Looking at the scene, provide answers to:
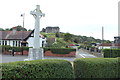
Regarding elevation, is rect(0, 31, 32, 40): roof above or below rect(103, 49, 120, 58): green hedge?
above

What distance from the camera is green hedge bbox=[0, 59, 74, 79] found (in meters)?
3.65

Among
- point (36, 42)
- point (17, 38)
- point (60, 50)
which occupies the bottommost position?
point (60, 50)

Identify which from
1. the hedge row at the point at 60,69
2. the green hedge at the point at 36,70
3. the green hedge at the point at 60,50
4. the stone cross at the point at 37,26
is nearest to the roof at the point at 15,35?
the green hedge at the point at 60,50

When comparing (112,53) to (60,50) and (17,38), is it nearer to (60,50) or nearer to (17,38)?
(60,50)

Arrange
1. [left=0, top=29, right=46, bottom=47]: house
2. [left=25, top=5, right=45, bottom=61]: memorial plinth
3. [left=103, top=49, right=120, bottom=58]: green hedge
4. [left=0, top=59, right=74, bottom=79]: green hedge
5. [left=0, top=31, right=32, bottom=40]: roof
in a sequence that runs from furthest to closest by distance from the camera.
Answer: [left=0, top=31, right=32, bottom=40]: roof → [left=0, top=29, right=46, bottom=47]: house → [left=103, top=49, right=120, bottom=58]: green hedge → [left=25, top=5, right=45, bottom=61]: memorial plinth → [left=0, top=59, right=74, bottom=79]: green hedge

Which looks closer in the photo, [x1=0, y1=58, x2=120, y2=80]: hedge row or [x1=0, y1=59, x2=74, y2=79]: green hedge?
[x1=0, y1=59, x2=74, y2=79]: green hedge

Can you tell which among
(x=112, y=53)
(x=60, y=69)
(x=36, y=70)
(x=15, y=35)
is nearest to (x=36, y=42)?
(x=60, y=69)

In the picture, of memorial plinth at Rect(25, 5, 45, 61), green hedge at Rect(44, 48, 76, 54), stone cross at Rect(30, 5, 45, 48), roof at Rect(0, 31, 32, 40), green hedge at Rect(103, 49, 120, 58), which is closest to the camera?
memorial plinth at Rect(25, 5, 45, 61)

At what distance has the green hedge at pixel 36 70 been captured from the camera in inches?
144

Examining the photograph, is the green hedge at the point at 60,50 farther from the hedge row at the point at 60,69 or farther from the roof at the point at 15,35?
the hedge row at the point at 60,69

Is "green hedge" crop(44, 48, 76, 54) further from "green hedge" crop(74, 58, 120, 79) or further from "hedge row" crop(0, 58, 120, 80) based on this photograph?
"green hedge" crop(74, 58, 120, 79)

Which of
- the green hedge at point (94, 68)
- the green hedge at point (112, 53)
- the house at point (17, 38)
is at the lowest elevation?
the green hedge at point (112, 53)

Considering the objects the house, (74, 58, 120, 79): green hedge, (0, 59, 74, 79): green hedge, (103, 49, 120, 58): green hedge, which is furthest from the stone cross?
the house

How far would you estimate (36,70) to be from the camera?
4203 millimetres
